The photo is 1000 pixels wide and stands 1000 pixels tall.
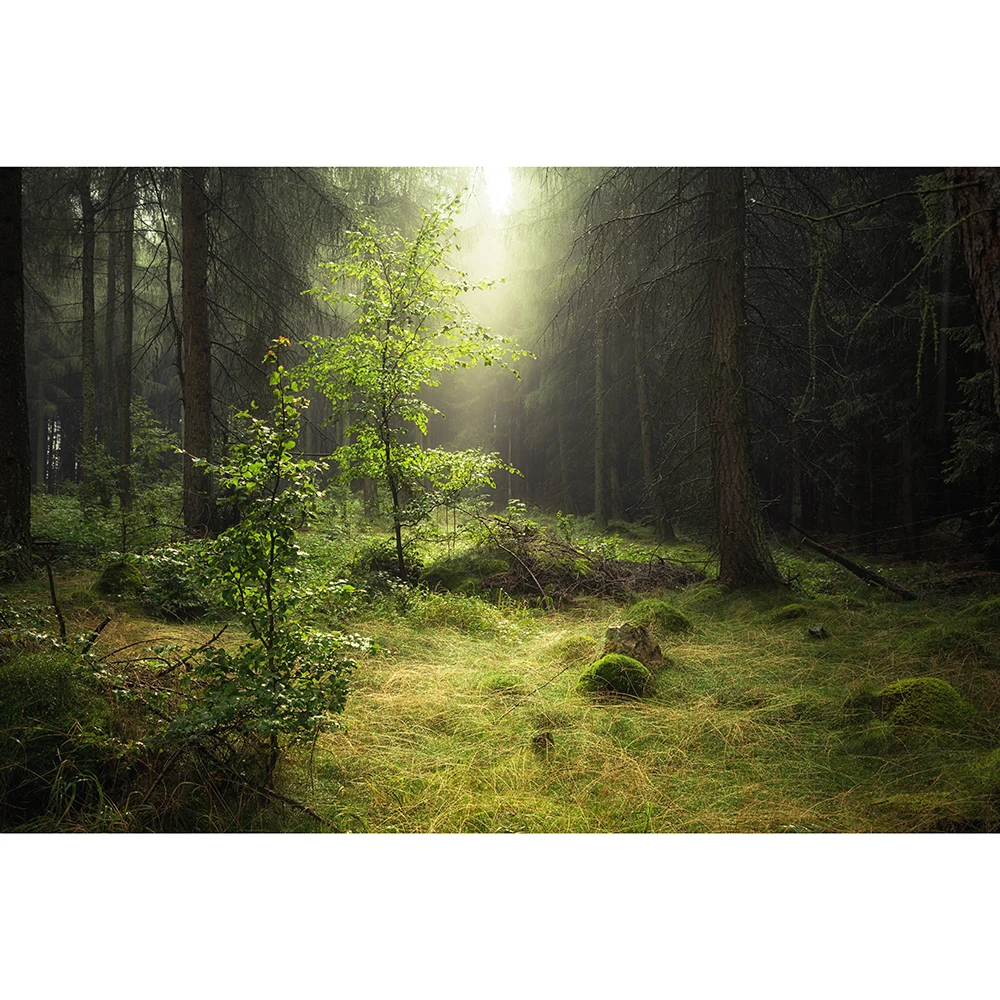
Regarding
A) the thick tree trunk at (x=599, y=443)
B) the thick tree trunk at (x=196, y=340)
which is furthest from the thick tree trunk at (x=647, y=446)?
the thick tree trunk at (x=196, y=340)

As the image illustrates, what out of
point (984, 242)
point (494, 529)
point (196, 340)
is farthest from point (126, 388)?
point (984, 242)

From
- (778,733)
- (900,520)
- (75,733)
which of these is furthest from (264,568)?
(900,520)

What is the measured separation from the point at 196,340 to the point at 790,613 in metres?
6.31

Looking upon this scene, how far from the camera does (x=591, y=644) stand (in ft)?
13.4

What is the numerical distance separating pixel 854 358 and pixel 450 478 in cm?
505

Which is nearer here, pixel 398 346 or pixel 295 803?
pixel 295 803

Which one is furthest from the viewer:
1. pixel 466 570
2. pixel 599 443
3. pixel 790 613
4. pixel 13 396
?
pixel 599 443

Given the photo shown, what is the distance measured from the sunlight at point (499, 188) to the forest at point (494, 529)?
60 mm

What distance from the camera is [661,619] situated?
4703mm

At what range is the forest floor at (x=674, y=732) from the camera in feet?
7.47

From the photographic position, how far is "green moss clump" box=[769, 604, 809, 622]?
4633mm

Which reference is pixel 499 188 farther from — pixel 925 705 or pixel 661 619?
pixel 925 705

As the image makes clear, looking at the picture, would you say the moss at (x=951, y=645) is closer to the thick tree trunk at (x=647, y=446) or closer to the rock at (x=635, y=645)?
the rock at (x=635, y=645)
